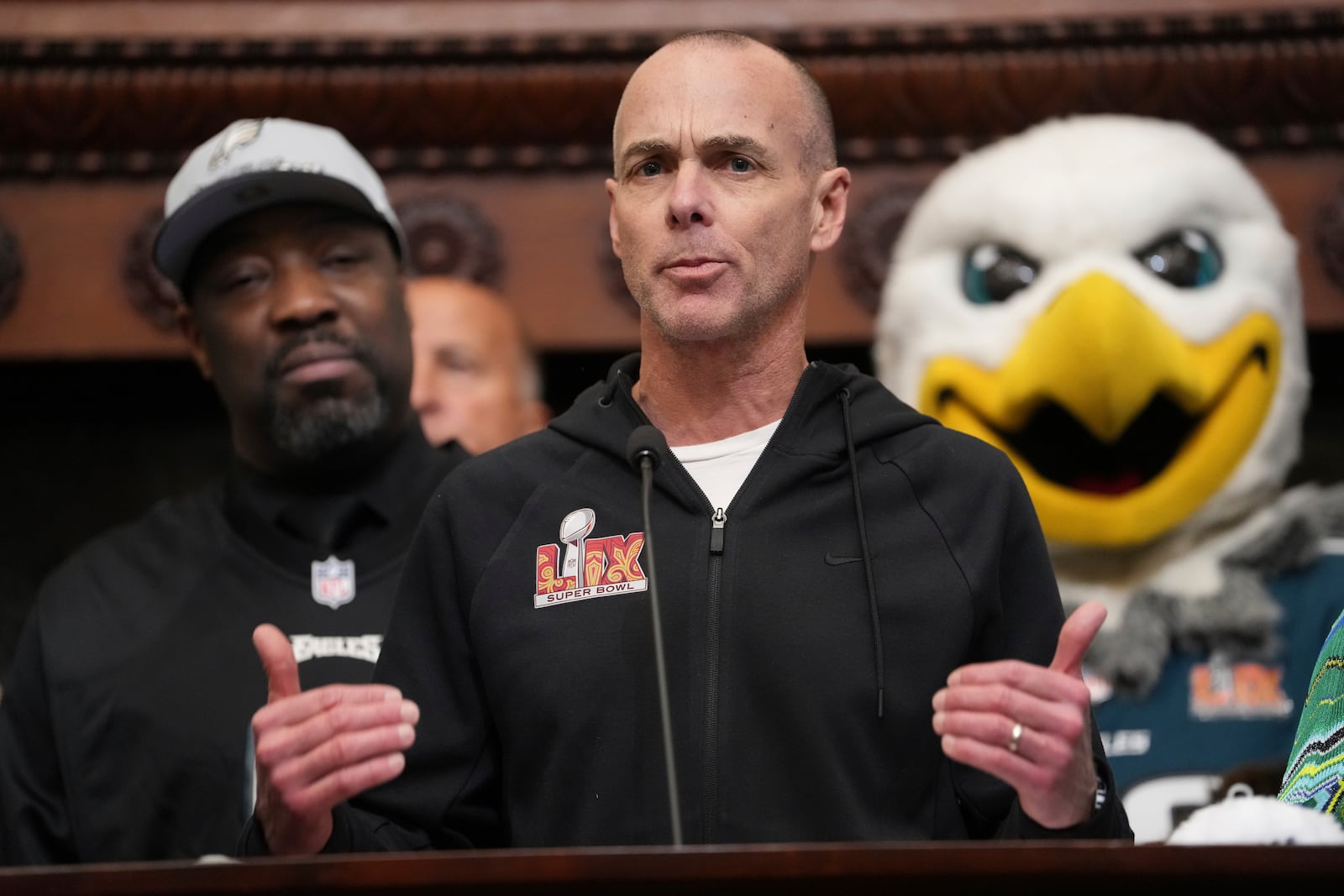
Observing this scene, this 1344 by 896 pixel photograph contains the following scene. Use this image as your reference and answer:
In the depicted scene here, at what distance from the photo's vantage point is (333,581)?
199cm

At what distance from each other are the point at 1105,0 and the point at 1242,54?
0.21 m

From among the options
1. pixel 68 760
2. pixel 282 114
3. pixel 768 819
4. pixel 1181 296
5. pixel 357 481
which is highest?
pixel 282 114

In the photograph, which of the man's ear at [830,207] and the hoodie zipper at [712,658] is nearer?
the hoodie zipper at [712,658]

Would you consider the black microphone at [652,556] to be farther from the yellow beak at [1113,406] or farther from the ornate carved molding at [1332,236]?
the ornate carved molding at [1332,236]

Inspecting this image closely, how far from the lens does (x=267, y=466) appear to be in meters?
2.11

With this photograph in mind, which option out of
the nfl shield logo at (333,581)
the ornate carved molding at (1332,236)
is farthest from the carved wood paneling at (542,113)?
the nfl shield logo at (333,581)

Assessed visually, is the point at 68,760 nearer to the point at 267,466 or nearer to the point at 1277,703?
the point at 267,466

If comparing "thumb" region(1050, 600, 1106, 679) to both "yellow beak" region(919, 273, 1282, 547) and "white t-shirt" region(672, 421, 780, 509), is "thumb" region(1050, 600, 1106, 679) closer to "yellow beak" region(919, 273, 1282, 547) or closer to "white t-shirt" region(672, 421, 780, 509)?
"white t-shirt" region(672, 421, 780, 509)

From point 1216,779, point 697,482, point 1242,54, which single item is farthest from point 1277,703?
point 697,482

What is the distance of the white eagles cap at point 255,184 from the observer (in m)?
2.08

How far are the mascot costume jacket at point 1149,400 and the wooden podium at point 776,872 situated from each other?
1339 millimetres

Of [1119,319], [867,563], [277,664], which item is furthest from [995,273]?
[277,664]

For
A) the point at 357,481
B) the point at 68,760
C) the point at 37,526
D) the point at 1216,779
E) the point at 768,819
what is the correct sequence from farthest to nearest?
the point at 37,526
the point at 1216,779
the point at 357,481
the point at 68,760
the point at 768,819

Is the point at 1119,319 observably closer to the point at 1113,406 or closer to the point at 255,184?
the point at 1113,406
